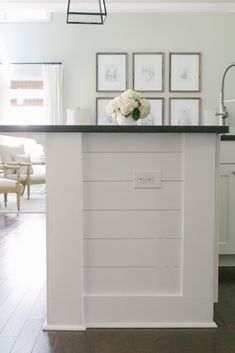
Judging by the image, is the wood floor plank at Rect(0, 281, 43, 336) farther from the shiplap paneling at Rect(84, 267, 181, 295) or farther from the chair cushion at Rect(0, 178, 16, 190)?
the chair cushion at Rect(0, 178, 16, 190)

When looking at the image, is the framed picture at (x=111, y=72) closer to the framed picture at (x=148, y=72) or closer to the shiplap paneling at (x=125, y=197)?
the framed picture at (x=148, y=72)

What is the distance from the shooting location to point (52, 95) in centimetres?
743

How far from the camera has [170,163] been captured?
2.22 meters

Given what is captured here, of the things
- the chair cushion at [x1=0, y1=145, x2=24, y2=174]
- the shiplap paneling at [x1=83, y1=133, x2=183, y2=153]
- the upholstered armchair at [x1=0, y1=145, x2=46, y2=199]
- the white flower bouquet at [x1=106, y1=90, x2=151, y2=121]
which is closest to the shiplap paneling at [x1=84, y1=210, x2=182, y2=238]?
the shiplap paneling at [x1=83, y1=133, x2=183, y2=153]

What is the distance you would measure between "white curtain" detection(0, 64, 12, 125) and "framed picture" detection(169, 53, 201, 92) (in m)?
2.64

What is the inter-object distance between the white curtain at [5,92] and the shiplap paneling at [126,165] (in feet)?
18.9

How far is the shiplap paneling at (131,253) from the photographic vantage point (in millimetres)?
2248

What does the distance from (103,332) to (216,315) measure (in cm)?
63

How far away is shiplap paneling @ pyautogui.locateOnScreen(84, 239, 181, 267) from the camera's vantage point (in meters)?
2.25

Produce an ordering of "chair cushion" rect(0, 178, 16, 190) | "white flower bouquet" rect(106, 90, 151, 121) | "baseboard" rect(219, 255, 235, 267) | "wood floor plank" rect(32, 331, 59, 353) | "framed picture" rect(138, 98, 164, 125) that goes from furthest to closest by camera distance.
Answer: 1. "framed picture" rect(138, 98, 164, 125)
2. "chair cushion" rect(0, 178, 16, 190)
3. "baseboard" rect(219, 255, 235, 267)
4. "white flower bouquet" rect(106, 90, 151, 121)
5. "wood floor plank" rect(32, 331, 59, 353)

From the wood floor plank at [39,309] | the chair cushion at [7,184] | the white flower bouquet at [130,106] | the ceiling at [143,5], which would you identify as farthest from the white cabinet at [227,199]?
the ceiling at [143,5]

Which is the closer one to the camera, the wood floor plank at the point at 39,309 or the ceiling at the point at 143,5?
the wood floor plank at the point at 39,309

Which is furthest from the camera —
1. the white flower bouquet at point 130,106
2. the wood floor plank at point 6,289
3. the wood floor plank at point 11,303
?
the white flower bouquet at point 130,106

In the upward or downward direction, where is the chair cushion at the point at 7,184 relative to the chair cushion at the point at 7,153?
downward
